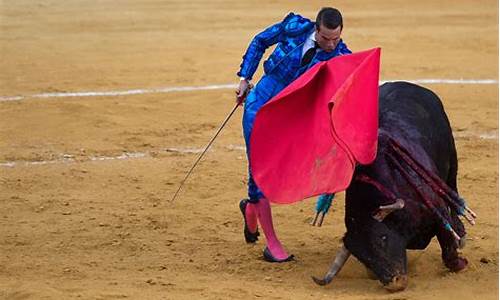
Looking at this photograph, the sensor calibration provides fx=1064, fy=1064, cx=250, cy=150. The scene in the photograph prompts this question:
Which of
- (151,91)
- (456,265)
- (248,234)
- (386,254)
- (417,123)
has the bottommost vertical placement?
(151,91)

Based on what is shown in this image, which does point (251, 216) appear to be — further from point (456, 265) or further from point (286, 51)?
point (456, 265)

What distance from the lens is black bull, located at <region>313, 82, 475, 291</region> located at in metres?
4.66

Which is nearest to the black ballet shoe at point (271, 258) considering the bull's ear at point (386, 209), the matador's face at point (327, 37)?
the bull's ear at point (386, 209)

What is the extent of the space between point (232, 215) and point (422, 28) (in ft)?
23.6

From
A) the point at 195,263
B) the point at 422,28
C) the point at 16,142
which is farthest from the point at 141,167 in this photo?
the point at 422,28

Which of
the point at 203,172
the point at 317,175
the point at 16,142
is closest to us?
the point at 317,175

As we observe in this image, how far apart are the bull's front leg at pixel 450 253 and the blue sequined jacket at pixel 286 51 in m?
0.99

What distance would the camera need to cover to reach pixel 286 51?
522 centimetres

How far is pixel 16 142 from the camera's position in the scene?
7789 millimetres

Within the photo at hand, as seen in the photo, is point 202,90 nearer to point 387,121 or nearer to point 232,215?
point 232,215

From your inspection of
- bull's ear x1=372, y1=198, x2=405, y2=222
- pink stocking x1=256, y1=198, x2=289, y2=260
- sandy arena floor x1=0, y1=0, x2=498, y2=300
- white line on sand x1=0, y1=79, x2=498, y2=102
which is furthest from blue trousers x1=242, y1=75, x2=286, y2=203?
white line on sand x1=0, y1=79, x2=498, y2=102

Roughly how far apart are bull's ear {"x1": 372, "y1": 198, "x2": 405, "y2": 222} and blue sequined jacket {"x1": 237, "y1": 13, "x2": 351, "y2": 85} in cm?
86

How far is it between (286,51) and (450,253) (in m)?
1.25

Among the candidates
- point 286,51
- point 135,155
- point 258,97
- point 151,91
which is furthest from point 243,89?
point 151,91
